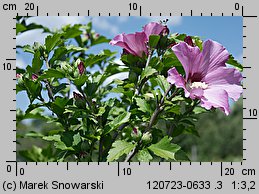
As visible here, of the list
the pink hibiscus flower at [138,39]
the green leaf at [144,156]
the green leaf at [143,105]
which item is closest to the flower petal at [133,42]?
the pink hibiscus flower at [138,39]

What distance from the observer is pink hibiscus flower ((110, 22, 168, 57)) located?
1639 mm

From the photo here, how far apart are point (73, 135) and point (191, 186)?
2.09 ft

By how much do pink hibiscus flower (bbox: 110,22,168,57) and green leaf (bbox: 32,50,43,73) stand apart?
325 millimetres

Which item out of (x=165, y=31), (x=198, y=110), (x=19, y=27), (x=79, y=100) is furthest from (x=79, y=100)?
(x=19, y=27)

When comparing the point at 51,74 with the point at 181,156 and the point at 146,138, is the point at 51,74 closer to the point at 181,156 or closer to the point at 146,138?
the point at 146,138

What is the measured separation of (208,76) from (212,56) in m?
0.09

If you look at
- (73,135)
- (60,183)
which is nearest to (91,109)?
(73,135)

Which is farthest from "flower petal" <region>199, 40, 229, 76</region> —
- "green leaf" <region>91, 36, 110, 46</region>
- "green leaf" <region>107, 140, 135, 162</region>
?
"green leaf" <region>91, 36, 110, 46</region>

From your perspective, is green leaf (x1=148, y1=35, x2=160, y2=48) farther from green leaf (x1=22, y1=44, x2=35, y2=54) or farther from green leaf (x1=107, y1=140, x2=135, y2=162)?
green leaf (x1=22, y1=44, x2=35, y2=54)

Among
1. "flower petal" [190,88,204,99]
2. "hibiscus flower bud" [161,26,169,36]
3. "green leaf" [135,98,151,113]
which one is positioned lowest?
"green leaf" [135,98,151,113]

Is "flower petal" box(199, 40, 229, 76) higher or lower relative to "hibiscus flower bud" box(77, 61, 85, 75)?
higher

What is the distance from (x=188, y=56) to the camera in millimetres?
A: 1474

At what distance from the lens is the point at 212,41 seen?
4.91 ft

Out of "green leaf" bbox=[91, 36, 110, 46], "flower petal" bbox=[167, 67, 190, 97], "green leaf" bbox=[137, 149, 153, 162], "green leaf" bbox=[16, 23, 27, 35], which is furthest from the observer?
"green leaf" bbox=[91, 36, 110, 46]
